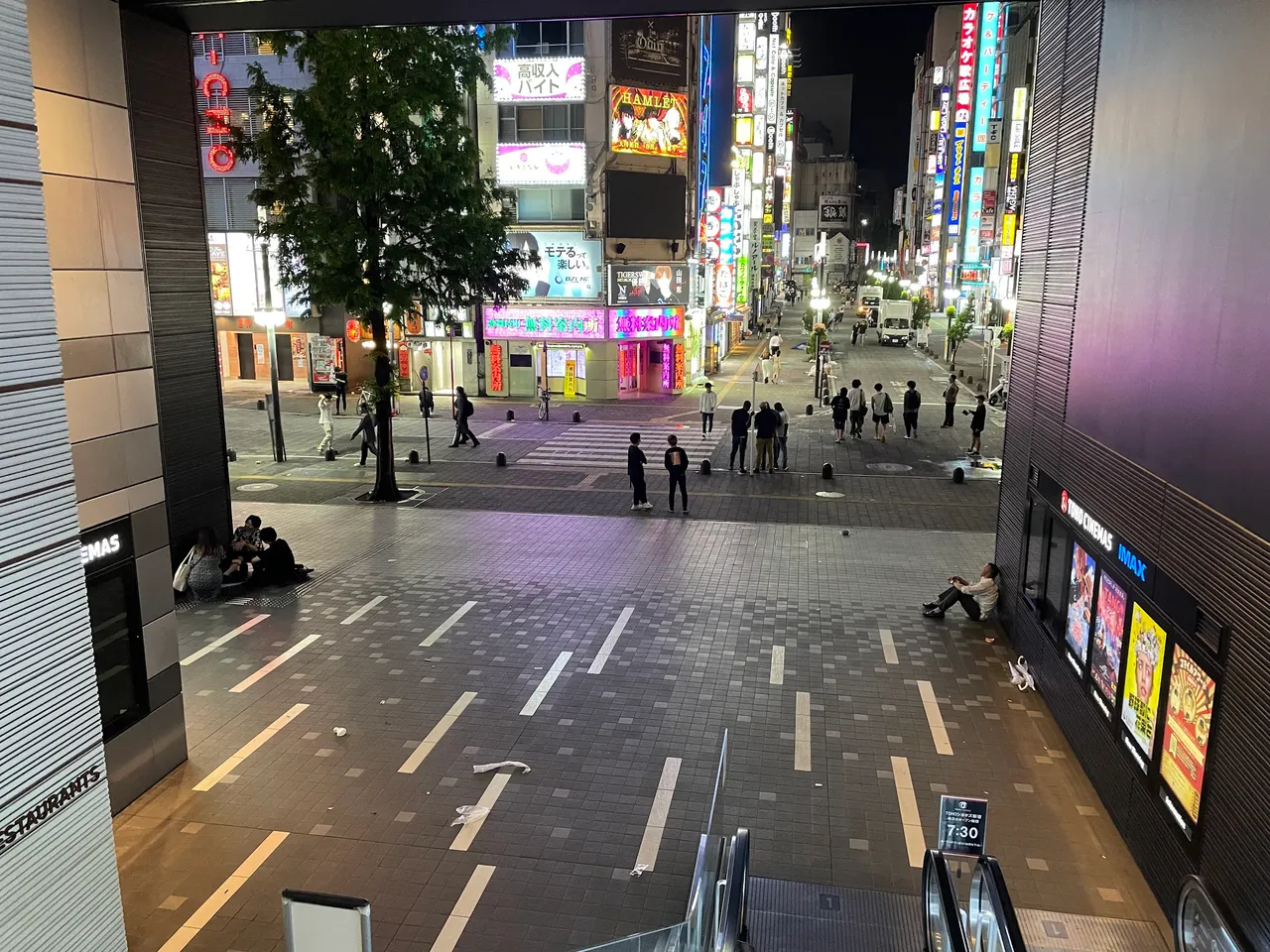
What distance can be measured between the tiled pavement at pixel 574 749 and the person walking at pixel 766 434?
284 inches

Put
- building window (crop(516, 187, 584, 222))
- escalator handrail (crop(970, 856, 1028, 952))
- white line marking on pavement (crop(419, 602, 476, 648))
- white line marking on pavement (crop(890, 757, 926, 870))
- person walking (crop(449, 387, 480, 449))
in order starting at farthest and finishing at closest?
1. building window (crop(516, 187, 584, 222))
2. person walking (crop(449, 387, 480, 449))
3. white line marking on pavement (crop(419, 602, 476, 648))
4. white line marking on pavement (crop(890, 757, 926, 870))
5. escalator handrail (crop(970, 856, 1028, 952))

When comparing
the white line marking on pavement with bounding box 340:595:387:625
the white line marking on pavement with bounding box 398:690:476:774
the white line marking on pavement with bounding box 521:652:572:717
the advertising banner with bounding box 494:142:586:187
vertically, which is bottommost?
the white line marking on pavement with bounding box 398:690:476:774

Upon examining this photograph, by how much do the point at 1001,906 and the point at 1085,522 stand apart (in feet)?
15.8

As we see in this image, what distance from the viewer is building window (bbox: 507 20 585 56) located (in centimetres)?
3281

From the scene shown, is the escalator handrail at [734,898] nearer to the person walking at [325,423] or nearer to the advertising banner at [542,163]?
the person walking at [325,423]

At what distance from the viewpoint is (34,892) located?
5.01 meters

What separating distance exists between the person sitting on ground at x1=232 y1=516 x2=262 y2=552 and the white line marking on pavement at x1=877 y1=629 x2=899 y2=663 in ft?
30.7

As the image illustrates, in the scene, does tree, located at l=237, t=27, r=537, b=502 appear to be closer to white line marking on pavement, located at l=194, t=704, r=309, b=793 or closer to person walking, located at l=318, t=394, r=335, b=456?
person walking, located at l=318, t=394, r=335, b=456

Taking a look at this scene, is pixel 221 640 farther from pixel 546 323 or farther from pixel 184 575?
pixel 546 323

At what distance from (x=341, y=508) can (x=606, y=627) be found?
30.1 feet

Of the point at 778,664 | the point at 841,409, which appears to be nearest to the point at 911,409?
the point at 841,409

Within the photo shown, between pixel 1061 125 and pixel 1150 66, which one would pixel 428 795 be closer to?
pixel 1150 66

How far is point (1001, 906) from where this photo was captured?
5.36 m

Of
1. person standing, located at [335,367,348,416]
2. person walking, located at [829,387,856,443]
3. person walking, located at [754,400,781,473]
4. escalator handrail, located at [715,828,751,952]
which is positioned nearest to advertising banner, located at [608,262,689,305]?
person standing, located at [335,367,348,416]
